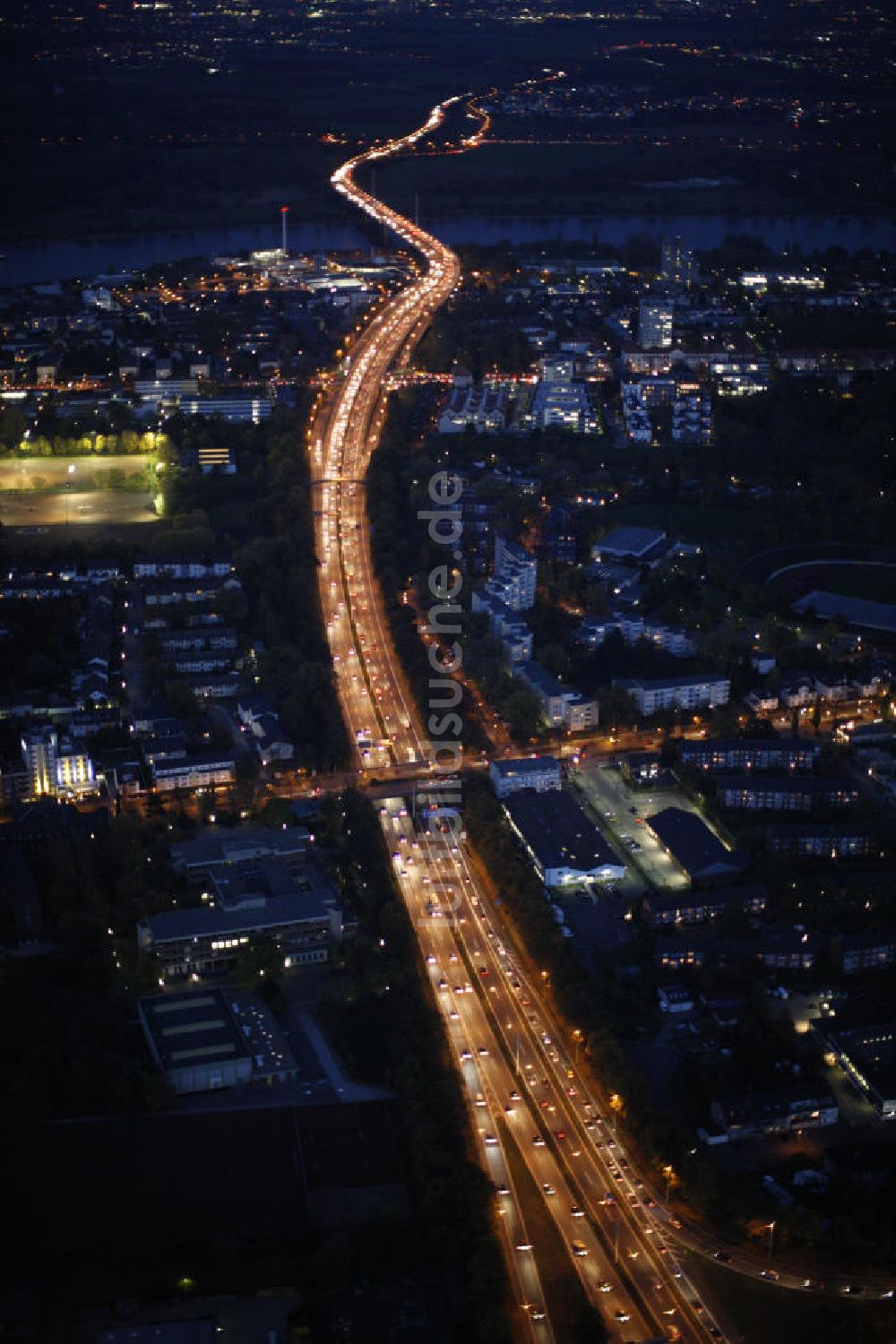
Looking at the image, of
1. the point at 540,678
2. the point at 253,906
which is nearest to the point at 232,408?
the point at 540,678

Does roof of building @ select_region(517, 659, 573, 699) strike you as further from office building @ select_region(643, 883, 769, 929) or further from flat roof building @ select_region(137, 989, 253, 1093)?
flat roof building @ select_region(137, 989, 253, 1093)

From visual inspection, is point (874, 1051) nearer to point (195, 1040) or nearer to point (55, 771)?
point (195, 1040)

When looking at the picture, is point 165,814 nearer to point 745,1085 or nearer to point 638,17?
point 745,1085

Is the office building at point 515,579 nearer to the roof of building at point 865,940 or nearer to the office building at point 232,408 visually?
the roof of building at point 865,940

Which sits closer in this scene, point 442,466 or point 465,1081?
point 465,1081

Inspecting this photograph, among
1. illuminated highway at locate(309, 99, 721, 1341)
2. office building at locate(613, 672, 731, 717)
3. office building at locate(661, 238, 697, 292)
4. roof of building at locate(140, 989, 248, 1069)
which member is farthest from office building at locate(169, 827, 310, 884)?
office building at locate(661, 238, 697, 292)

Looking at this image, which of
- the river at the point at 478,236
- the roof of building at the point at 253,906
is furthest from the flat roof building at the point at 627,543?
the river at the point at 478,236

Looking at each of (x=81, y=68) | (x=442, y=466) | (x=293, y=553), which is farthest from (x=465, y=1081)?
(x=81, y=68)
